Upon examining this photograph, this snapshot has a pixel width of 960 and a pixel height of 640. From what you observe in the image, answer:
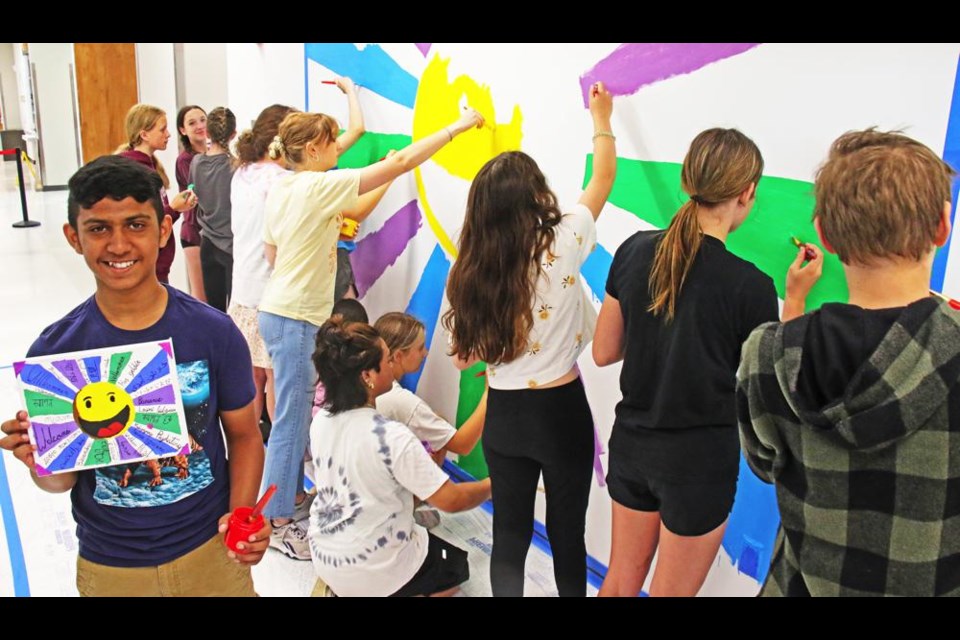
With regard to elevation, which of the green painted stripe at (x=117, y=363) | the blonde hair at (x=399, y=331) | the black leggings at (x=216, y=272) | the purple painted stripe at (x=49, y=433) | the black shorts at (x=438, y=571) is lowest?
the black shorts at (x=438, y=571)

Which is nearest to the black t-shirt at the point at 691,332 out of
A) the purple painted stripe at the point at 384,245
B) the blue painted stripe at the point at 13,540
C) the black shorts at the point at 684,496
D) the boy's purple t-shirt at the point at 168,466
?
the black shorts at the point at 684,496

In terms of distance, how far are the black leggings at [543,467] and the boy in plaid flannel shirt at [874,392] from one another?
0.88m

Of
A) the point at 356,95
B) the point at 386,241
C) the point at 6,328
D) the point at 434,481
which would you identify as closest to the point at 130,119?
the point at 356,95

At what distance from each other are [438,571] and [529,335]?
33.9 inches

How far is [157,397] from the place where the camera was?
62.2 inches

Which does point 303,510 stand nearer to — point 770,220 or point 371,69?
point 371,69

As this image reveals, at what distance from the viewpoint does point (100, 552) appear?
166 centimetres

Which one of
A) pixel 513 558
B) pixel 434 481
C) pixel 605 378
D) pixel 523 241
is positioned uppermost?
pixel 523 241

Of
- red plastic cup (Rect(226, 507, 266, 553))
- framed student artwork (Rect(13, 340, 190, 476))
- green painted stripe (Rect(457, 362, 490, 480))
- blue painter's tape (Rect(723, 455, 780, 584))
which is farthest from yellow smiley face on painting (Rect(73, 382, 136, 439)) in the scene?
green painted stripe (Rect(457, 362, 490, 480))

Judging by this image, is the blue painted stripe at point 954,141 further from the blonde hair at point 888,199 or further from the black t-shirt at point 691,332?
the blonde hair at point 888,199

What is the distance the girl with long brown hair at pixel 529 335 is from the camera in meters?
2.00

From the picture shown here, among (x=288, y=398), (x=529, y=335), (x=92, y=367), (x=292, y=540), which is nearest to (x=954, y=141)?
(x=529, y=335)

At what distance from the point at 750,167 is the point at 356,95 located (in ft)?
7.85
